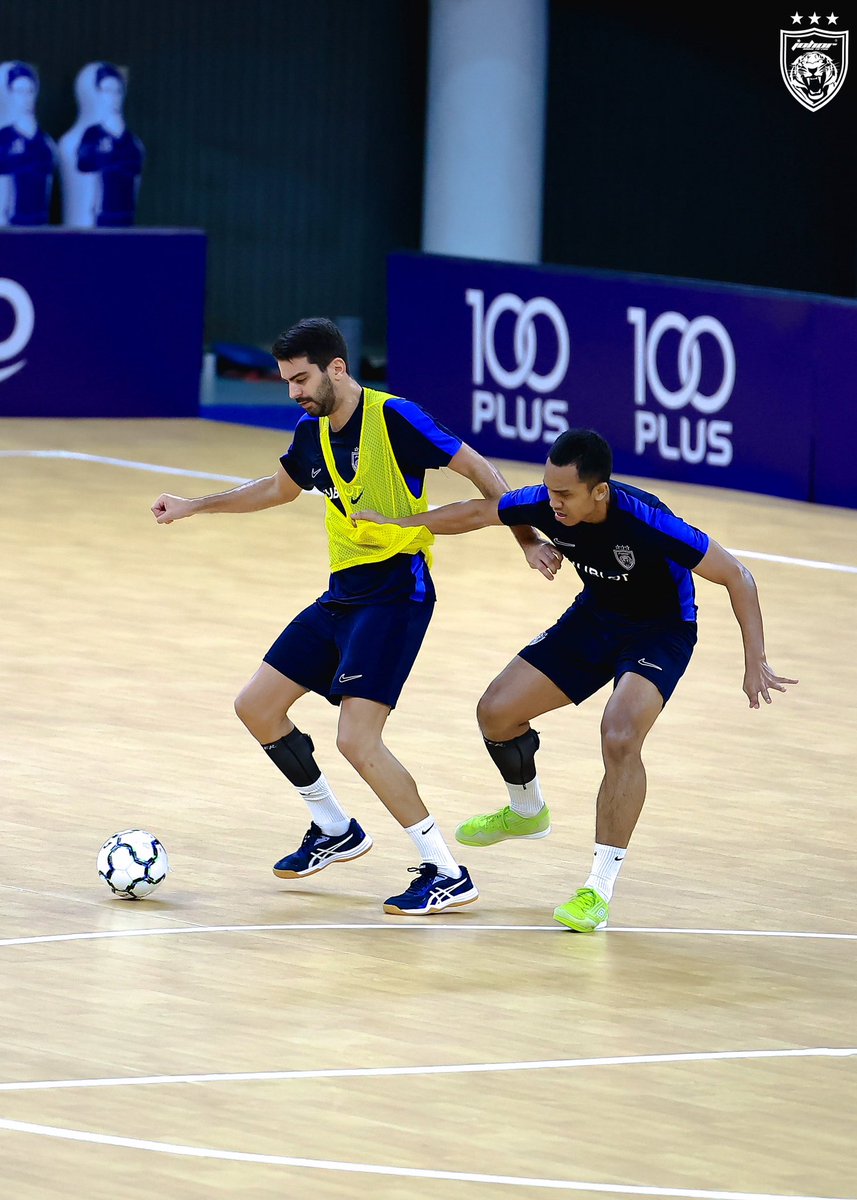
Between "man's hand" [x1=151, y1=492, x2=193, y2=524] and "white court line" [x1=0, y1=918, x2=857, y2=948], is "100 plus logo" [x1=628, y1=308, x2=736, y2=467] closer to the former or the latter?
"man's hand" [x1=151, y1=492, x2=193, y2=524]

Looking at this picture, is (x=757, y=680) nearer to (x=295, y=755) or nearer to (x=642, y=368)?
(x=295, y=755)

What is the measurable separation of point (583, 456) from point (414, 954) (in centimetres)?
173

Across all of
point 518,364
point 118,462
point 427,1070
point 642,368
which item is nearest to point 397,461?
point 427,1070

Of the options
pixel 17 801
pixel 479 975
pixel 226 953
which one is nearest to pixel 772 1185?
pixel 479 975

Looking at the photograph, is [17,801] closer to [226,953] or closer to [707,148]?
[226,953]

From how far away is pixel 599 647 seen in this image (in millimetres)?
8570

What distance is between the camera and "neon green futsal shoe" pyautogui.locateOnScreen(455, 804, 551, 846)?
353 inches

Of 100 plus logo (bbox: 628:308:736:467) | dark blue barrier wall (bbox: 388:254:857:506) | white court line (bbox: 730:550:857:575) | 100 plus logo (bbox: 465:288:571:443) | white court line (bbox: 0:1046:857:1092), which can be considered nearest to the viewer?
white court line (bbox: 0:1046:857:1092)

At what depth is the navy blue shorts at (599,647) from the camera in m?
8.44

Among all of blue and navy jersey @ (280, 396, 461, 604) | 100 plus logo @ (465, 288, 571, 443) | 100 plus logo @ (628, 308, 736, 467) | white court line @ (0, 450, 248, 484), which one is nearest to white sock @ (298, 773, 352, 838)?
blue and navy jersey @ (280, 396, 461, 604)

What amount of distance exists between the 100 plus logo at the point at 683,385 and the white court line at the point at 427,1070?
12.6 metres

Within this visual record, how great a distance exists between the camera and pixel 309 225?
30.8 m

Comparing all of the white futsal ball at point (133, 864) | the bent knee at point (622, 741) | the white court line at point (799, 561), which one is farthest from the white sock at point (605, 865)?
the white court line at point (799, 561)

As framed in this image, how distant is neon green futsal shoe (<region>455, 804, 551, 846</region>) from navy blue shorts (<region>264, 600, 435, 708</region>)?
81 cm
